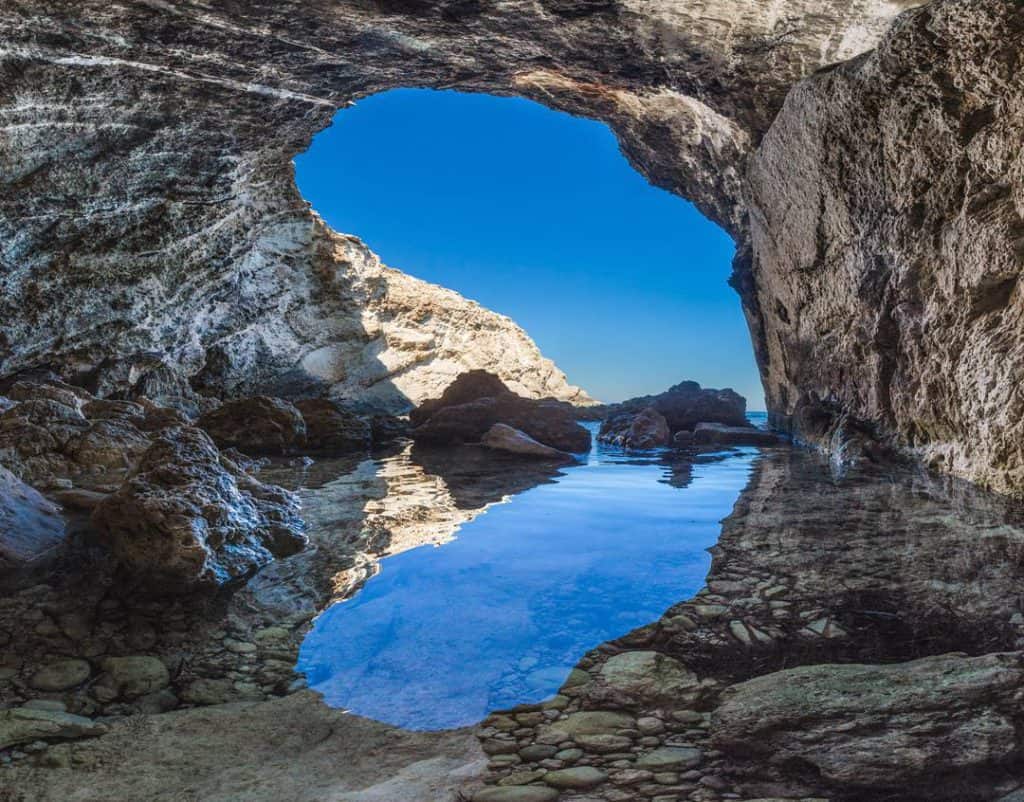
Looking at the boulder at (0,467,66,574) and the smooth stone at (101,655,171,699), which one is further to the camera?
the boulder at (0,467,66,574)

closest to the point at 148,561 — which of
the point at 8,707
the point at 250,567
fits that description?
the point at 250,567

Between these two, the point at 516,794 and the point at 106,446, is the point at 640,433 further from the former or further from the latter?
the point at 516,794

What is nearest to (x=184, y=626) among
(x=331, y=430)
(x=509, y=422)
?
(x=509, y=422)

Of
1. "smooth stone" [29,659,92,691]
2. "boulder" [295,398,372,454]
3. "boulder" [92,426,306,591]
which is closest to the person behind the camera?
"smooth stone" [29,659,92,691]

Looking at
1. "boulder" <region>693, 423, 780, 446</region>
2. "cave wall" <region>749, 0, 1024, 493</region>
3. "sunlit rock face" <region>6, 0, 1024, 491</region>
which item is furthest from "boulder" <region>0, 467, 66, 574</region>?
"boulder" <region>693, 423, 780, 446</region>

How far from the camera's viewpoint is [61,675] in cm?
239

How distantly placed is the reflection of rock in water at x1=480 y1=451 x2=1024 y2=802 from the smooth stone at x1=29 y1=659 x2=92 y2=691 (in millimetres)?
1649

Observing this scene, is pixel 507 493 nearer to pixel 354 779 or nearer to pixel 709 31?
pixel 354 779

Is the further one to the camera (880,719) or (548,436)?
(548,436)

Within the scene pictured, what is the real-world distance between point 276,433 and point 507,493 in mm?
6910

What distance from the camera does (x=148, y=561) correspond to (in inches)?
141

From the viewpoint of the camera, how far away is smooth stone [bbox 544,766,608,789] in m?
1.67

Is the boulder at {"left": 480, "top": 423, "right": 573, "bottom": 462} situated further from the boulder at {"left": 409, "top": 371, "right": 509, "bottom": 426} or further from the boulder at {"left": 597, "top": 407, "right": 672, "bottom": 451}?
the boulder at {"left": 409, "top": 371, "right": 509, "bottom": 426}

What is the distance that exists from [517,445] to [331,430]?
4.57 meters
